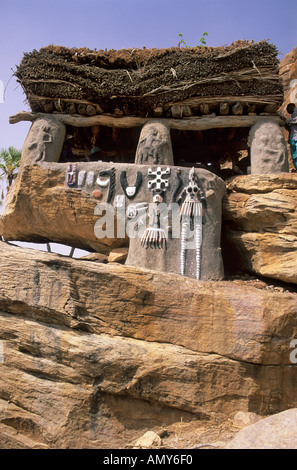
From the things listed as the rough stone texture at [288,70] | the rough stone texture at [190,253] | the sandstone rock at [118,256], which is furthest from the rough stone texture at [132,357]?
the rough stone texture at [288,70]

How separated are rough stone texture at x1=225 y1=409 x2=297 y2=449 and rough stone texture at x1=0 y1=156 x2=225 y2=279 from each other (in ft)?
7.17

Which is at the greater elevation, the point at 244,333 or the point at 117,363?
the point at 244,333

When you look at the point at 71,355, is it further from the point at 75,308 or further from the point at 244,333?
the point at 244,333

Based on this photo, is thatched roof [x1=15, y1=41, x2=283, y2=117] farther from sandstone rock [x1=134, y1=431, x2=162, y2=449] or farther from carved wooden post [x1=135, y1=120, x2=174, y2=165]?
sandstone rock [x1=134, y1=431, x2=162, y2=449]

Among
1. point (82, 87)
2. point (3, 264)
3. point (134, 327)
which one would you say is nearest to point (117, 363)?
point (134, 327)

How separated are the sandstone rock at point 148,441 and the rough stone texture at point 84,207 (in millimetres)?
2208

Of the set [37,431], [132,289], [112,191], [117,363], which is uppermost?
[112,191]

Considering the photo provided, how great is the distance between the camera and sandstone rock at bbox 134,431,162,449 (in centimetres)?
423

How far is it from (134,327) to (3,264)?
1.92 m

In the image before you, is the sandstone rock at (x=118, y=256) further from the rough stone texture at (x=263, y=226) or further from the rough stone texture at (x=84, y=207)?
the rough stone texture at (x=263, y=226)

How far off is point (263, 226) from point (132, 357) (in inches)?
107

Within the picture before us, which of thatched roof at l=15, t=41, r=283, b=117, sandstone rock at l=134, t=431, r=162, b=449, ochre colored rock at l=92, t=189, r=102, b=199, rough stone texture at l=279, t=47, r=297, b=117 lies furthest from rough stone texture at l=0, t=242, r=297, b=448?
rough stone texture at l=279, t=47, r=297, b=117

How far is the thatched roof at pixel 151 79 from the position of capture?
6.73m

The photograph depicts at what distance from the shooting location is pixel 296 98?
25.0 ft
